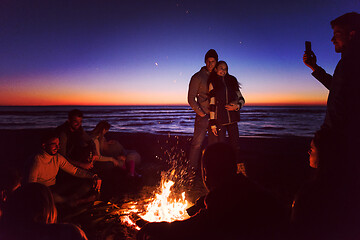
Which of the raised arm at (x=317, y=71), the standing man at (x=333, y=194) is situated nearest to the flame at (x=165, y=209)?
the standing man at (x=333, y=194)

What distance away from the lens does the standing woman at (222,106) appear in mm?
6062

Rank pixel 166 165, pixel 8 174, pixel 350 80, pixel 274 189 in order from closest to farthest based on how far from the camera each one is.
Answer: pixel 350 80 → pixel 8 174 → pixel 274 189 → pixel 166 165

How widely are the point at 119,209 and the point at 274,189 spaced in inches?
135

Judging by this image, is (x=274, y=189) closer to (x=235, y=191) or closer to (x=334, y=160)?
(x=334, y=160)

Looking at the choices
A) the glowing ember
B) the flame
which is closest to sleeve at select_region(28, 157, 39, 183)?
the glowing ember

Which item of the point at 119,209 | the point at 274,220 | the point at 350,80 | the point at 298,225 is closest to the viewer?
the point at 274,220

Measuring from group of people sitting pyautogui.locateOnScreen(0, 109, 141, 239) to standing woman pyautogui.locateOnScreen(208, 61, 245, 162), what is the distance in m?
2.77

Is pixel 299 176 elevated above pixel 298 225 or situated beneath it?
situated beneath

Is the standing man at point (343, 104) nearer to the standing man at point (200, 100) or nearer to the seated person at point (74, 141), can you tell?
the standing man at point (200, 100)

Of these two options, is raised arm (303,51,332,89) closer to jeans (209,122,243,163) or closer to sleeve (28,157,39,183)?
jeans (209,122,243,163)

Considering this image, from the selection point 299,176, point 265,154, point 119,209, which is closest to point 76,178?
point 119,209

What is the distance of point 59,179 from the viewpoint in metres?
4.82

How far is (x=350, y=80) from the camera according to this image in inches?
110

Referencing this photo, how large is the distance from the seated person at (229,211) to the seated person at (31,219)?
79 cm
